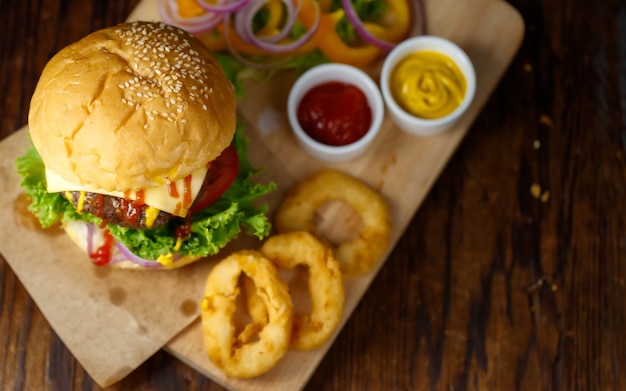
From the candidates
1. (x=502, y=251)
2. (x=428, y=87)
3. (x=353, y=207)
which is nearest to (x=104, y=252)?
(x=353, y=207)

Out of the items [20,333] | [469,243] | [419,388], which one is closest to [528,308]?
[469,243]

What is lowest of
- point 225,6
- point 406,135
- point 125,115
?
point 406,135

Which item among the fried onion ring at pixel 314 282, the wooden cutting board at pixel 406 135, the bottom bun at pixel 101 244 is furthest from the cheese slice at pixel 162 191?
the wooden cutting board at pixel 406 135

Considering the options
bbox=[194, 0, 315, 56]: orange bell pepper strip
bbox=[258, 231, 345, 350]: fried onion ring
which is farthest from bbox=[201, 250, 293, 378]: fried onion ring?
bbox=[194, 0, 315, 56]: orange bell pepper strip

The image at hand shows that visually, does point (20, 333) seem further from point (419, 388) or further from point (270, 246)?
point (419, 388)

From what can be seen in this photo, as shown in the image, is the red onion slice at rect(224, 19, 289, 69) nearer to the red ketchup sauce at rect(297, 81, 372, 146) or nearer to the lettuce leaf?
the red ketchup sauce at rect(297, 81, 372, 146)

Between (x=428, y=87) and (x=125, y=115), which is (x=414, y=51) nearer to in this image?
(x=428, y=87)
